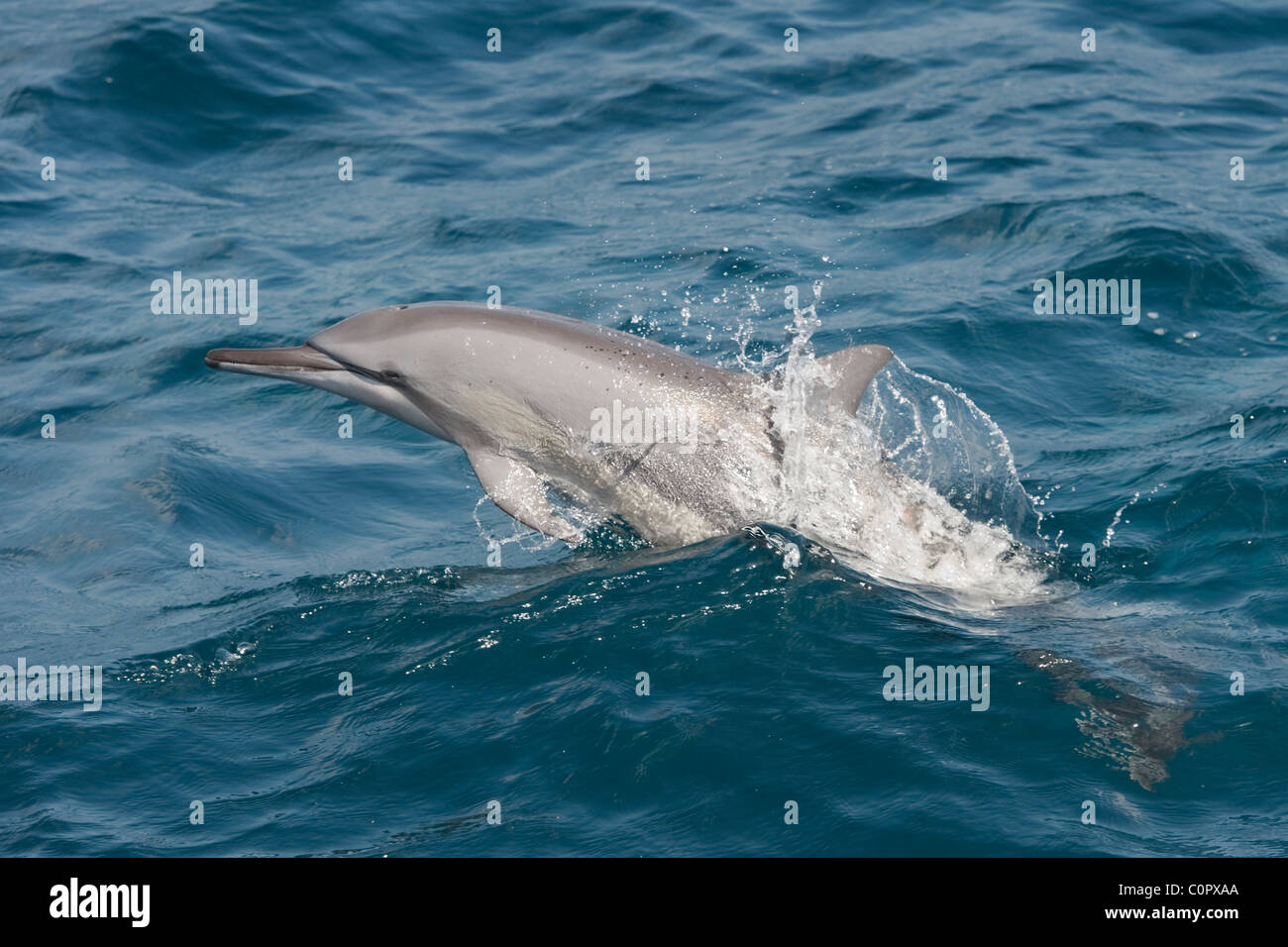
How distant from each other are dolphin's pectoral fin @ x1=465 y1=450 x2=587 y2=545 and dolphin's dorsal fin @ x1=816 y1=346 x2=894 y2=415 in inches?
66.8

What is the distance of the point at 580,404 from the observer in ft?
26.8

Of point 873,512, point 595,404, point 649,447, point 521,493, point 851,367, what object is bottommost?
point 873,512

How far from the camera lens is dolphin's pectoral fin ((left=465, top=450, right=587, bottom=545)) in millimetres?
8336

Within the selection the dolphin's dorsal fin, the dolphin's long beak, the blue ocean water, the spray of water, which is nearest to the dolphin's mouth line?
the dolphin's long beak

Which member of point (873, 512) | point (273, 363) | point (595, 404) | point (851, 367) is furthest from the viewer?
point (273, 363)

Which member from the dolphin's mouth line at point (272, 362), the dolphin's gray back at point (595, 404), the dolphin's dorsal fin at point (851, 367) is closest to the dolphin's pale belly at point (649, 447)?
the dolphin's gray back at point (595, 404)

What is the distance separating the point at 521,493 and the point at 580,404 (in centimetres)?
66

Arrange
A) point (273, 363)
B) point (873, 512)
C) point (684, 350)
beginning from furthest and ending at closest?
point (684, 350) → point (273, 363) → point (873, 512)

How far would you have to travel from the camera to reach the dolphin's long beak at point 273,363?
→ 8.58 metres

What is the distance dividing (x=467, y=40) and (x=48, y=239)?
23.0ft

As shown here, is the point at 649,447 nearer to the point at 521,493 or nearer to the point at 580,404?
the point at 580,404

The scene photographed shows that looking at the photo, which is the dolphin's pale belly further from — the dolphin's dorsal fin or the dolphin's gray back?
the dolphin's dorsal fin

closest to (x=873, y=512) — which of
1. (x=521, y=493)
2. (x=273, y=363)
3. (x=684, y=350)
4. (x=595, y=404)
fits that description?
(x=595, y=404)

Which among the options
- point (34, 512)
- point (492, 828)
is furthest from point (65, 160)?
point (492, 828)
